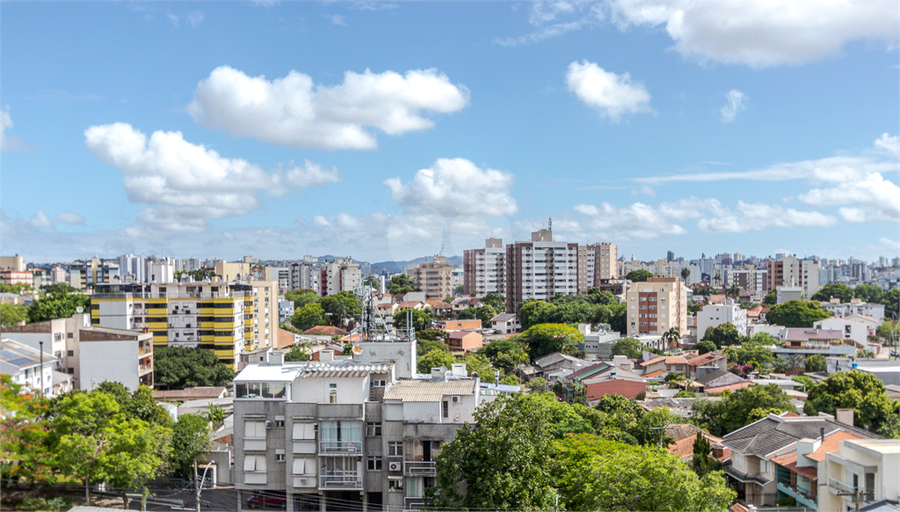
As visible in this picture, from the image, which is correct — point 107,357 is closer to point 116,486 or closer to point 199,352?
point 199,352

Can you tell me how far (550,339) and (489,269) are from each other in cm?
2064

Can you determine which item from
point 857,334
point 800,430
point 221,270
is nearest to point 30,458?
point 800,430

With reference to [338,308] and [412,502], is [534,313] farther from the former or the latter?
[412,502]

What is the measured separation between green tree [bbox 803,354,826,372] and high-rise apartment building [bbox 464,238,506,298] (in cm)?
2424

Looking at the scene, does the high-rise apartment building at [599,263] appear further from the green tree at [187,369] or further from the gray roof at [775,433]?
the gray roof at [775,433]

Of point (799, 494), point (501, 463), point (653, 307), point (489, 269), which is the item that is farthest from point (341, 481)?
point (489, 269)

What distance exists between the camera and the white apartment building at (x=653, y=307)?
2770 centimetres

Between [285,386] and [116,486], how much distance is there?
1931 mm

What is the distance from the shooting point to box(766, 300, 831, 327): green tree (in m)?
29.2

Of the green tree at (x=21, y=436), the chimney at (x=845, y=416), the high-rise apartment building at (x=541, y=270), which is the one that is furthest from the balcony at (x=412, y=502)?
the high-rise apartment building at (x=541, y=270)

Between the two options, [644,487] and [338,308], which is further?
[338,308]

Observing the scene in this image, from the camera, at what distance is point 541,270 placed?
38.7 metres

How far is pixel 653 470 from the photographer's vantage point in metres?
5.70

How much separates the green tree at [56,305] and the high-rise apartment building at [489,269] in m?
26.2
